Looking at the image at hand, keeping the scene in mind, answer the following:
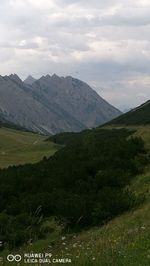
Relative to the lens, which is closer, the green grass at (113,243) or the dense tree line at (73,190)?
the green grass at (113,243)

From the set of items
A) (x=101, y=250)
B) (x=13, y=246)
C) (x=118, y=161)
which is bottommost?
(x=13, y=246)

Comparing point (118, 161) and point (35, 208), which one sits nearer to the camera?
point (35, 208)

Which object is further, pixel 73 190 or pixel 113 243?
pixel 73 190

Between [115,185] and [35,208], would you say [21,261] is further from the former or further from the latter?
[115,185]

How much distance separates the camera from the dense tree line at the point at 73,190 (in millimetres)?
21109

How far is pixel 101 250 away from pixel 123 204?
784cm

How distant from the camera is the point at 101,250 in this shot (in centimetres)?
1342

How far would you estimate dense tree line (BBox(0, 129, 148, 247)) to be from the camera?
21.1m

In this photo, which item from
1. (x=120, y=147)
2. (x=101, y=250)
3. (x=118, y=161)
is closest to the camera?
(x=101, y=250)

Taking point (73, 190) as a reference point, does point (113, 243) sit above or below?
below

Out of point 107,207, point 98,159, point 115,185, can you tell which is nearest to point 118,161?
point 98,159

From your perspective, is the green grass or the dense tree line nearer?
the green grass

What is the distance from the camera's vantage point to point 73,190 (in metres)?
26.4

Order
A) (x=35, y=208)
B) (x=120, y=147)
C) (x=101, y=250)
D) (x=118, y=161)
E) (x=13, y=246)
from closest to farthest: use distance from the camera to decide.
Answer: (x=101, y=250) < (x=13, y=246) < (x=35, y=208) < (x=118, y=161) < (x=120, y=147)
